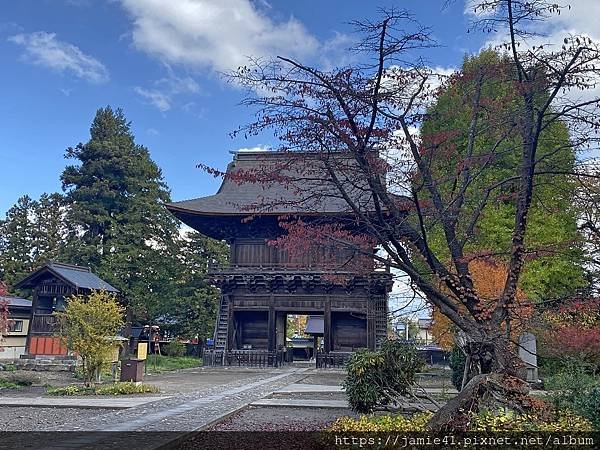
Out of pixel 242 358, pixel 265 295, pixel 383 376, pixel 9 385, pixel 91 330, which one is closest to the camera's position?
pixel 383 376

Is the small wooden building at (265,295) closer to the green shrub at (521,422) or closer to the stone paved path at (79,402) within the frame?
the stone paved path at (79,402)

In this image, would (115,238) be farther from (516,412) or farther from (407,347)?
(516,412)

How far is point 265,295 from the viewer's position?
26.5m

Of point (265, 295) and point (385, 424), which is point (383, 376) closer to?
point (385, 424)

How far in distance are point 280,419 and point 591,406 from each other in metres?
5.11

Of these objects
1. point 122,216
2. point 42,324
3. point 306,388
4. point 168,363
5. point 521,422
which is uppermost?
point 122,216

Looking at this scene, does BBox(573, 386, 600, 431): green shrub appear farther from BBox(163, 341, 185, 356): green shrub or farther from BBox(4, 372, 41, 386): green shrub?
BBox(163, 341, 185, 356): green shrub

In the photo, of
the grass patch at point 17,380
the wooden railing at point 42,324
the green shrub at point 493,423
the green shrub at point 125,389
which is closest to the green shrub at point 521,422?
the green shrub at point 493,423

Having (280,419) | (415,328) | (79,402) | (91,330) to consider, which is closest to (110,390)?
(91,330)

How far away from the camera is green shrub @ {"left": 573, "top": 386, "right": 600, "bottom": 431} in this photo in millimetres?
6488

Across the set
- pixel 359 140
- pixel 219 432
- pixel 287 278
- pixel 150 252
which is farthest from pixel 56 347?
pixel 359 140

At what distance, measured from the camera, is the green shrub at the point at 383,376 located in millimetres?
8008

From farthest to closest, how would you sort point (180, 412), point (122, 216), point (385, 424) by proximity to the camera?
point (122, 216), point (180, 412), point (385, 424)

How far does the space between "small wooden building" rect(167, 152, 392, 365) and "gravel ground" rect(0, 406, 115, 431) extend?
48.6 ft
